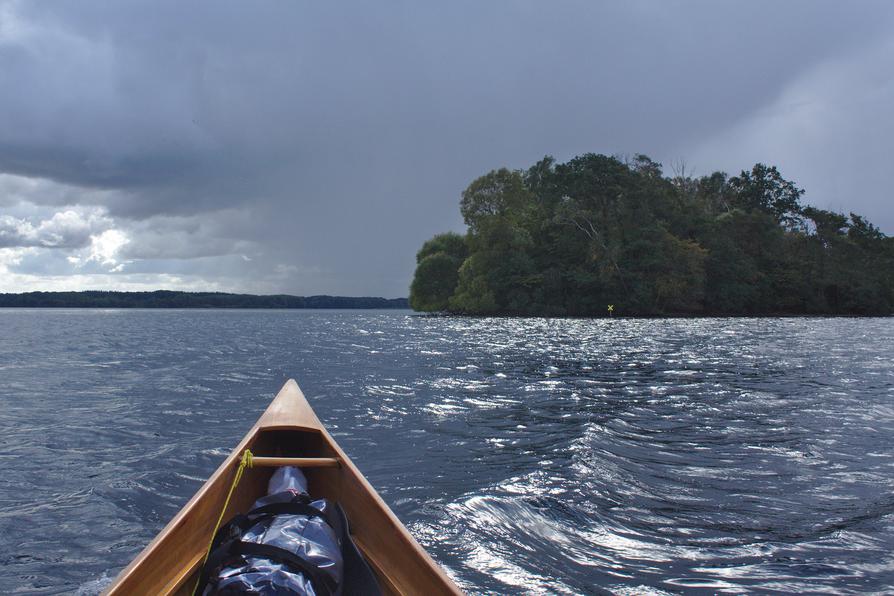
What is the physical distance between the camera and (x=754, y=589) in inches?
177

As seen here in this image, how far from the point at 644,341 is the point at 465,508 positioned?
27554 mm

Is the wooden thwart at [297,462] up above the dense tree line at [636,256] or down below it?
below

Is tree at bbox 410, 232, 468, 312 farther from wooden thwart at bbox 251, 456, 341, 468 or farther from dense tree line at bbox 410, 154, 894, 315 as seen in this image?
wooden thwart at bbox 251, 456, 341, 468

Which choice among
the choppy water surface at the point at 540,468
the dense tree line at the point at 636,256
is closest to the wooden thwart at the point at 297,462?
the choppy water surface at the point at 540,468

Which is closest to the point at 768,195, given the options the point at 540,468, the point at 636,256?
the point at 636,256

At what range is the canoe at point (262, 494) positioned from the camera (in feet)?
11.5

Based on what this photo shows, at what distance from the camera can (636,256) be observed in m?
74.5

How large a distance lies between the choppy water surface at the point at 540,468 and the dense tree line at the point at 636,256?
55.8m

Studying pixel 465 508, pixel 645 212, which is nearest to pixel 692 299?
pixel 645 212

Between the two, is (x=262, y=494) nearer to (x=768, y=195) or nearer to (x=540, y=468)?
(x=540, y=468)

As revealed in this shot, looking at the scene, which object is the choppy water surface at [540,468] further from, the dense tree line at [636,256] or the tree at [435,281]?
the tree at [435,281]

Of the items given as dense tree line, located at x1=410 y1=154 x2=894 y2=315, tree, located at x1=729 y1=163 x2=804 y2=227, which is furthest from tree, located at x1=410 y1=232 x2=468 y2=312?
tree, located at x1=729 y1=163 x2=804 y2=227

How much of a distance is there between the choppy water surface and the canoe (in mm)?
958

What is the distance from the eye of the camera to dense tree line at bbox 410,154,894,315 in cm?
7331
